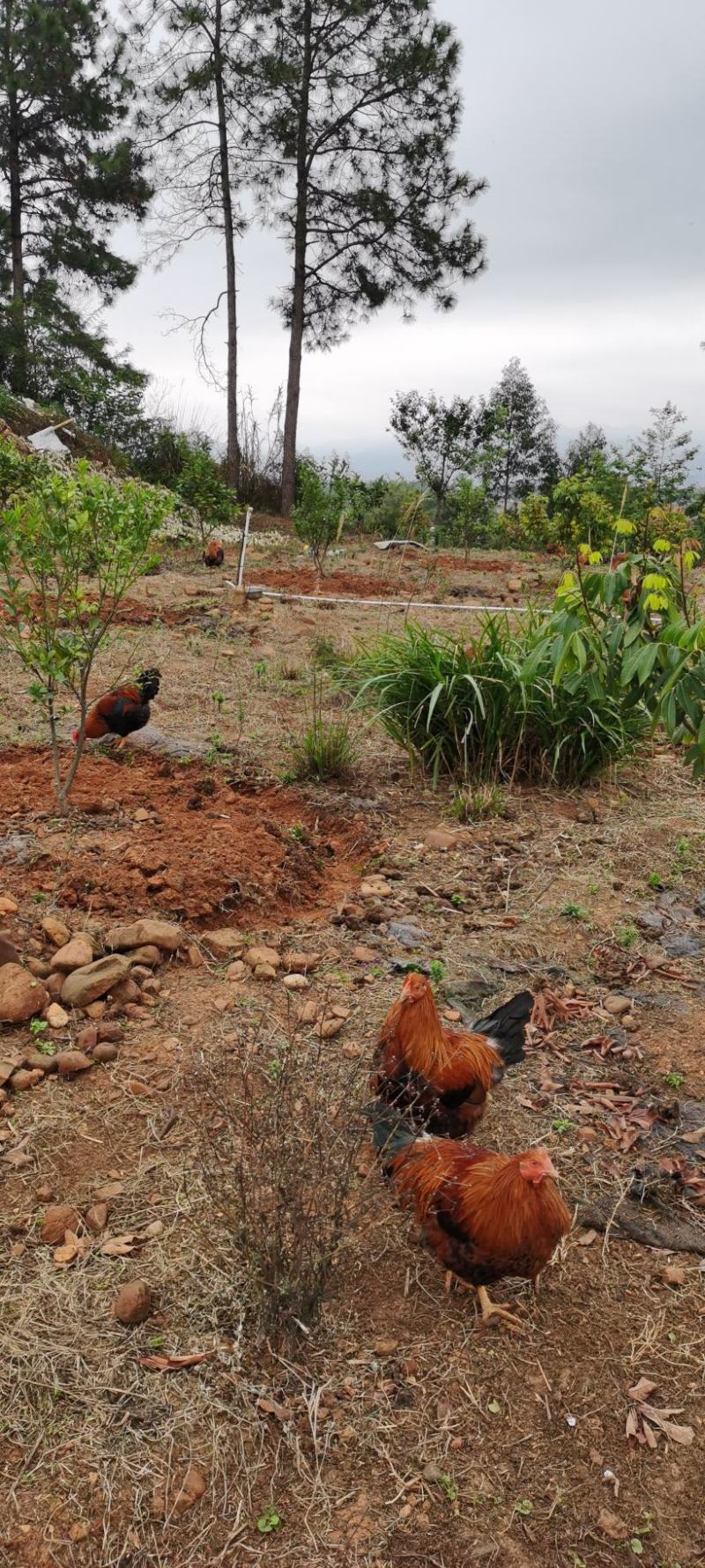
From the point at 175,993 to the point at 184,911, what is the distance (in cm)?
44

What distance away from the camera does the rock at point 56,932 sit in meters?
2.96

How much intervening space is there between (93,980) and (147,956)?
0.75 ft

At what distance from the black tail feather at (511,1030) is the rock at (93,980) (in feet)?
3.34

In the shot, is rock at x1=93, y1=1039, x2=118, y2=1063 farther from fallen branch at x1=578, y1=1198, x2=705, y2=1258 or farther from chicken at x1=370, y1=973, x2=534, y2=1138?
fallen branch at x1=578, y1=1198, x2=705, y2=1258

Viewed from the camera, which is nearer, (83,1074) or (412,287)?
(83,1074)

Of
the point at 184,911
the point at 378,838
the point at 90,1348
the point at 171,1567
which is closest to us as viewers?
the point at 171,1567

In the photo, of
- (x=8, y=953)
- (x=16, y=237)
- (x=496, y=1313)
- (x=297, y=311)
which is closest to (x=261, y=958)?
(x=8, y=953)

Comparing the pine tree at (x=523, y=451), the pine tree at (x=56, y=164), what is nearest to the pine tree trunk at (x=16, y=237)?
the pine tree at (x=56, y=164)

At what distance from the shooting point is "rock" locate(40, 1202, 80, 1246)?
2.00 m

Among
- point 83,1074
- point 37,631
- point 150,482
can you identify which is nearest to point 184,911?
point 83,1074

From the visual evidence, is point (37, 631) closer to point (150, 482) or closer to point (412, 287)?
point (150, 482)

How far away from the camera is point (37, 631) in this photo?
12.5ft

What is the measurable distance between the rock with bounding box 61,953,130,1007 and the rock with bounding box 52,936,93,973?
20 mm

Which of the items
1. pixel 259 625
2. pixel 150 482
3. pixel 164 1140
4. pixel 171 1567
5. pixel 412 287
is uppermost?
pixel 412 287
